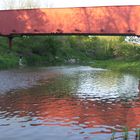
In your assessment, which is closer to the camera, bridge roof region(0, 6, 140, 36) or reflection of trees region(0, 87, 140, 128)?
reflection of trees region(0, 87, 140, 128)

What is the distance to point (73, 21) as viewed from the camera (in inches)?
1073

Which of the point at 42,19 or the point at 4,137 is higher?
the point at 42,19

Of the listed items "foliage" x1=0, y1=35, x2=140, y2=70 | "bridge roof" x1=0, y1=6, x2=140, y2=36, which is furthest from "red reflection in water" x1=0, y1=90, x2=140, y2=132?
"foliage" x1=0, y1=35, x2=140, y2=70

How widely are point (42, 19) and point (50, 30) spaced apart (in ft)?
3.03

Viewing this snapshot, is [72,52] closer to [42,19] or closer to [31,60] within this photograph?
[31,60]

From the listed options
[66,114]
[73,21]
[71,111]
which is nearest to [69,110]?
[71,111]

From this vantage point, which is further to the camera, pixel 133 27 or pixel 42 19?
pixel 42 19


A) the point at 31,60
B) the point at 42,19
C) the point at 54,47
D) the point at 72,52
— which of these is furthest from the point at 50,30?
the point at 72,52

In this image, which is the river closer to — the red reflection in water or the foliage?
the red reflection in water

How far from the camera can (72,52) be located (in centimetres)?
7881

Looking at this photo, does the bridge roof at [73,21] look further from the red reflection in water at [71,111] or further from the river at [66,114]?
the red reflection in water at [71,111]

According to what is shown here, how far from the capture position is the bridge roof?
2608 centimetres

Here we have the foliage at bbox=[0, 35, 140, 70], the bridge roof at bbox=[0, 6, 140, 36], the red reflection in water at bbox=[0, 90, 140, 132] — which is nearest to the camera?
the red reflection in water at bbox=[0, 90, 140, 132]

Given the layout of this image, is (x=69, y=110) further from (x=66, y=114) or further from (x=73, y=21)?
(x=73, y=21)
